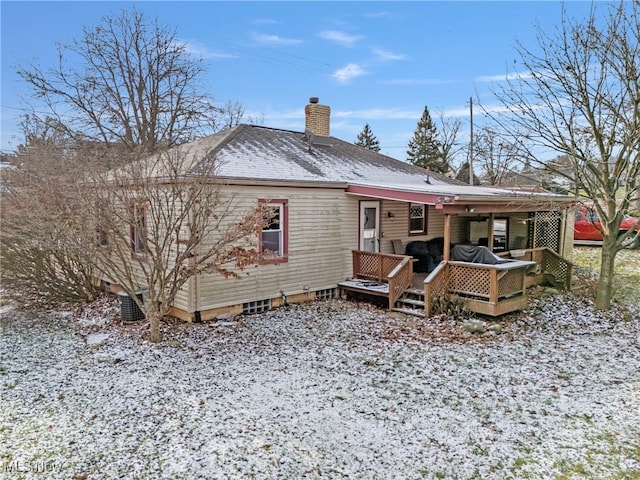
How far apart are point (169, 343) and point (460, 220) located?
34.0 ft

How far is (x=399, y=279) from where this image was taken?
9570 mm

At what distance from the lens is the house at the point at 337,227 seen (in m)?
8.81

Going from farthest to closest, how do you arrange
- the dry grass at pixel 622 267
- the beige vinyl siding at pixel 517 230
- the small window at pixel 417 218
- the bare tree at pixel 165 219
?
1. the beige vinyl siding at pixel 517 230
2. the small window at pixel 417 218
3. the dry grass at pixel 622 267
4. the bare tree at pixel 165 219

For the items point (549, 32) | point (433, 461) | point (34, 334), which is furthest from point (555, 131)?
point (34, 334)

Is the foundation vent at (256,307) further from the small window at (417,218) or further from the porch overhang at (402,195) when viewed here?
the small window at (417,218)

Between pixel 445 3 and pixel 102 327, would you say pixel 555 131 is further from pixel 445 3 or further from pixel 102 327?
pixel 102 327

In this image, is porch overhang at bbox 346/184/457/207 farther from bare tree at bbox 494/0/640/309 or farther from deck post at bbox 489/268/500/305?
bare tree at bbox 494/0/640/309

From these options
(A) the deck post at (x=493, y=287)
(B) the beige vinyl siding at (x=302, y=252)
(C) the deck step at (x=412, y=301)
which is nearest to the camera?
(A) the deck post at (x=493, y=287)

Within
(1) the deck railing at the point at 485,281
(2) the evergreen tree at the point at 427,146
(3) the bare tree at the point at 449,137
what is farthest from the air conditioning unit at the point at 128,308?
(3) the bare tree at the point at 449,137

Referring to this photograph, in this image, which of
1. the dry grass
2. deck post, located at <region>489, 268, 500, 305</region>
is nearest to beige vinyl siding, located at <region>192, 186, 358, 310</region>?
deck post, located at <region>489, 268, 500, 305</region>

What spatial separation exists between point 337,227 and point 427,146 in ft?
96.3

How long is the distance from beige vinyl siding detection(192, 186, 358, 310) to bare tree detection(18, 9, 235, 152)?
13724 mm

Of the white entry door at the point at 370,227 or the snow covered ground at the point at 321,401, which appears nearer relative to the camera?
the snow covered ground at the point at 321,401

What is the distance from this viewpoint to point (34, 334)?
8211 millimetres
